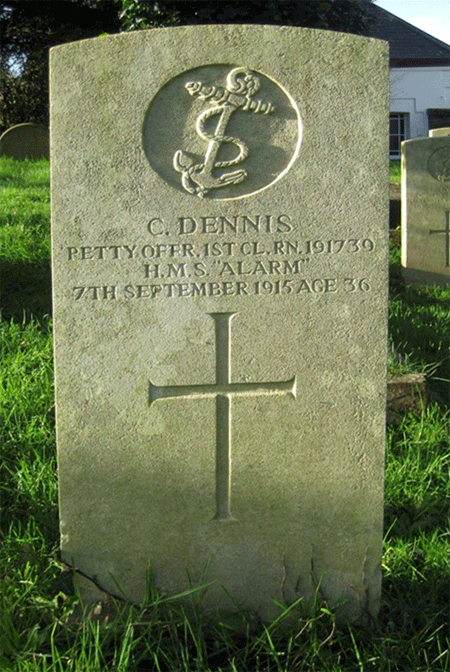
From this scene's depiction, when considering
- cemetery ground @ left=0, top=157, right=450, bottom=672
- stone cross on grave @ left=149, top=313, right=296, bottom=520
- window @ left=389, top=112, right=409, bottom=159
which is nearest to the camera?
cemetery ground @ left=0, top=157, right=450, bottom=672

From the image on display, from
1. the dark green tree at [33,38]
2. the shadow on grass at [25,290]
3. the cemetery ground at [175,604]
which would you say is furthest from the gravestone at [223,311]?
the dark green tree at [33,38]

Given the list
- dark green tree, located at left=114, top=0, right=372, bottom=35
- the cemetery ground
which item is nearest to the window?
dark green tree, located at left=114, top=0, right=372, bottom=35

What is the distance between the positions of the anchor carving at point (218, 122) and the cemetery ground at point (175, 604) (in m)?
1.24

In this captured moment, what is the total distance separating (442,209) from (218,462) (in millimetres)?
4687

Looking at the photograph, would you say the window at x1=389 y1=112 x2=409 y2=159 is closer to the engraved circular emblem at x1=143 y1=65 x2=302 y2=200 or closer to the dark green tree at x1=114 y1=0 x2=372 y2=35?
the dark green tree at x1=114 y1=0 x2=372 y2=35

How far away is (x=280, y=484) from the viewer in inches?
103

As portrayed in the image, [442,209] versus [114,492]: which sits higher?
[442,209]

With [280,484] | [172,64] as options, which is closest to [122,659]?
[280,484]

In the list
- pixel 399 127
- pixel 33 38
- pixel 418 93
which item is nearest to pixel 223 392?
pixel 33 38

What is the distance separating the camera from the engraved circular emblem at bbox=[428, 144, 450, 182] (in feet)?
21.9

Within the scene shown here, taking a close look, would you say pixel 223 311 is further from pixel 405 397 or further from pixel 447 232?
pixel 447 232

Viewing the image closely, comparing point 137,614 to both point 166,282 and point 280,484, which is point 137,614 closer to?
point 280,484

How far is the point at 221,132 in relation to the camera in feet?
8.02

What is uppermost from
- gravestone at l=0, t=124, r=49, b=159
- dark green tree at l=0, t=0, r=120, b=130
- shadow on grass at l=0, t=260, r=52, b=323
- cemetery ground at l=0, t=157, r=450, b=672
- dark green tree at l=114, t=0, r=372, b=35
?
dark green tree at l=0, t=0, r=120, b=130
